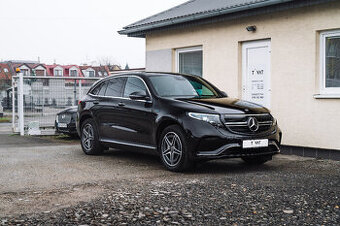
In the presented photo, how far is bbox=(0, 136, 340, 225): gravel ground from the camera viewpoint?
4961 millimetres

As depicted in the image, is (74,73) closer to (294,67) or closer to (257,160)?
(294,67)

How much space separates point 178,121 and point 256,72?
4.52 metres

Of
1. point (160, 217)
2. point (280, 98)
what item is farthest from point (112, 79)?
point (160, 217)

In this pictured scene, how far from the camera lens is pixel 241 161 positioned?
953 cm

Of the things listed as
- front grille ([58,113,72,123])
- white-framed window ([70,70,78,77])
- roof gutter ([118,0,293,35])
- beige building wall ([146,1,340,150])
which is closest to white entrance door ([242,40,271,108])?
beige building wall ([146,1,340,150])

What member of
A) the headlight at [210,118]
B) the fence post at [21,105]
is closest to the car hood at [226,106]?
the headlight at [210,118]

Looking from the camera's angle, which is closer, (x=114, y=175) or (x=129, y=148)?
(x=114, y=175)

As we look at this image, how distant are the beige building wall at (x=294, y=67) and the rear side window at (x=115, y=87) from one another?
138 inches

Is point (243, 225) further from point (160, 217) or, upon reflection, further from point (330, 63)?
point (330, 63)

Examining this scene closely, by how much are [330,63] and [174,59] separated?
17.1 feet

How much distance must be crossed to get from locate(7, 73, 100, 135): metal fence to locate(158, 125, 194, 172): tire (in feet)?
28.0

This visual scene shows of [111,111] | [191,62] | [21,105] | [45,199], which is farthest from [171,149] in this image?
[21,105]

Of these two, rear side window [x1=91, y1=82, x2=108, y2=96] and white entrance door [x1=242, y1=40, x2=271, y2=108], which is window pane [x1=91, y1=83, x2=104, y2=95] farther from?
white entrance door [x1=242, y1=40, x2=271, y2=108]

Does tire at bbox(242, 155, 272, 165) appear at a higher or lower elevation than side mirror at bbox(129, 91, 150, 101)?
lower
